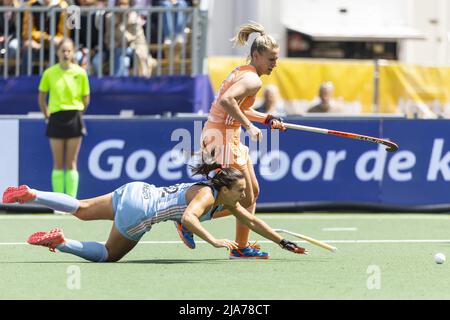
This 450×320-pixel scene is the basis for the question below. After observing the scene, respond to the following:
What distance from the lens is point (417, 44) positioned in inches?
1028

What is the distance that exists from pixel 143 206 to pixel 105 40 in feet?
24.7

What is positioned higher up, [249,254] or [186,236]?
[186,236]

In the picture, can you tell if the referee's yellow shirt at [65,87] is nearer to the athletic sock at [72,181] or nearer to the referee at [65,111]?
the referee at [65,111]

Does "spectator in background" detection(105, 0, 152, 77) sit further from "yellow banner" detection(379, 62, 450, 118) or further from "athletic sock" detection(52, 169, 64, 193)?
"yellow banner" detection(379, 62, 450, 118)

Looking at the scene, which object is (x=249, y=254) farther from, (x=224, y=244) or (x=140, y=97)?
(x=140, y=97)

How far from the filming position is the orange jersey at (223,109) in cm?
1082

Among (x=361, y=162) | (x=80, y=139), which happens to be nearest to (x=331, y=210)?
(x=361, y=162)

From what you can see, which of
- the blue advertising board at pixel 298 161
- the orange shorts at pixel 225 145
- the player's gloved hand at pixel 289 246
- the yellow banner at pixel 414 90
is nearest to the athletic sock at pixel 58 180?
the blue advertising board at pixel 298 161

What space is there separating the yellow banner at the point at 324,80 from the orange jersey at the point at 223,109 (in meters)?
9.71

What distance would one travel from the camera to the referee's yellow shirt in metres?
15.9

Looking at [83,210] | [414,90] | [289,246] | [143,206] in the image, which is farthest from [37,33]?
[289,246]

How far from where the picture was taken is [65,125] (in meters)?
15.7

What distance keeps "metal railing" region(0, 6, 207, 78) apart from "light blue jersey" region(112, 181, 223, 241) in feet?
22.8

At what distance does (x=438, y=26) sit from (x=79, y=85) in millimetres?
11507
